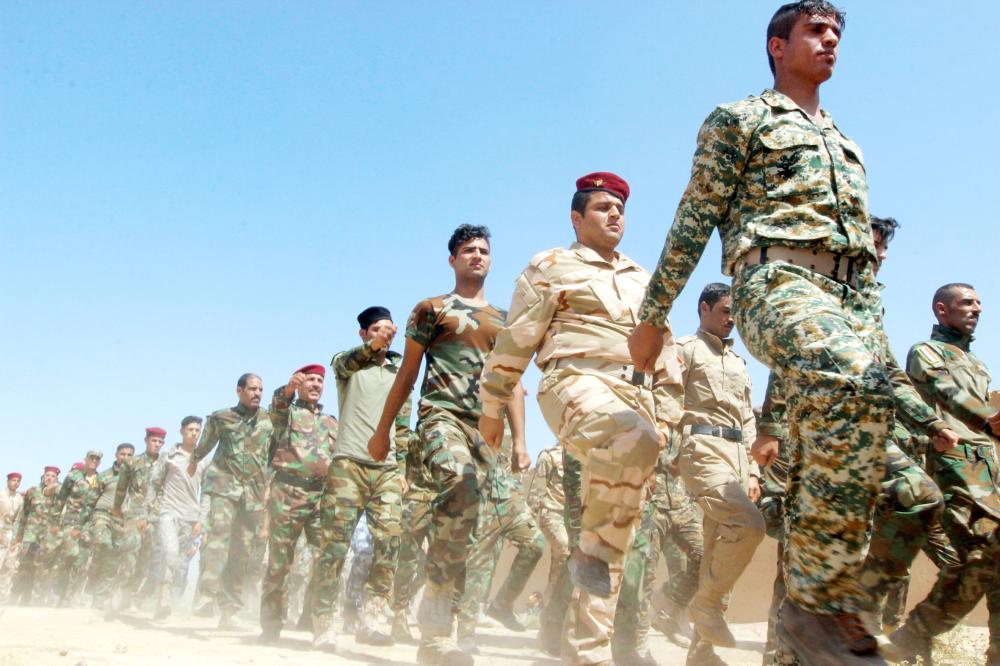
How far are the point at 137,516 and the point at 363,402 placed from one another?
978 centimetres

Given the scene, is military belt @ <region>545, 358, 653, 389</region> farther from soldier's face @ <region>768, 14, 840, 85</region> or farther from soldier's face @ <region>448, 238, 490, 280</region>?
soldier's face @ <region>448, 238, 490, 280</region>

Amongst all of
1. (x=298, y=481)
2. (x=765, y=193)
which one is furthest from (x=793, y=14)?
(x=298, y=481)

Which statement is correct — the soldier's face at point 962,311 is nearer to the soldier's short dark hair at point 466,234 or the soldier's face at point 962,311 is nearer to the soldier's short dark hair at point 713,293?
the soldier's short dark hair at point 713,293

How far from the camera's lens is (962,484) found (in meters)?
5.41

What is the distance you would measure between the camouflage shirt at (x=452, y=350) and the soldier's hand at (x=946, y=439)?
2.73 metres

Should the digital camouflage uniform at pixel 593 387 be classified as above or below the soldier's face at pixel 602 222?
below

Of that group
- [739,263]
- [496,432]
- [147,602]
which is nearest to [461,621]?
[496,432]

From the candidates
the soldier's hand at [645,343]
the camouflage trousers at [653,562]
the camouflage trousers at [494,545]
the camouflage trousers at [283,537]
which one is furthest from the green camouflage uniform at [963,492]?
the camouflage trousers at [283,537]

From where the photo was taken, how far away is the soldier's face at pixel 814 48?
321 centimetres

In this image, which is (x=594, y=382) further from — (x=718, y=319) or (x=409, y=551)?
(x=409, y=551)

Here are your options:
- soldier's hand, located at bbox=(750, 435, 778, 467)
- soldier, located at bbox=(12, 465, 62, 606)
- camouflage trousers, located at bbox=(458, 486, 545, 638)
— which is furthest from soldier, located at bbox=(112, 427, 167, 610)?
soldier's hand, located at bbox=(750, 435, 778, 467)

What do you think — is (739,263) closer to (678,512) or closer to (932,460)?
(932,460)

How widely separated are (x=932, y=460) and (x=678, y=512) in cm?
245

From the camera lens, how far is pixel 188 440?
1452 cm
